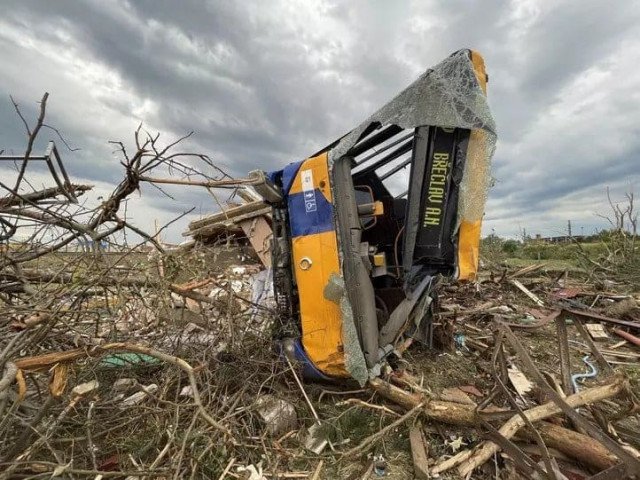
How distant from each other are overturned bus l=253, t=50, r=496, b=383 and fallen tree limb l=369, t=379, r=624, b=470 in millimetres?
311

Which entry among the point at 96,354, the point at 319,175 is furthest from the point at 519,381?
the point at 96,354

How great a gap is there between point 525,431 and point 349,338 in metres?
1.35

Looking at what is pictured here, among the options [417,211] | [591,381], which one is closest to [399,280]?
[417,211]

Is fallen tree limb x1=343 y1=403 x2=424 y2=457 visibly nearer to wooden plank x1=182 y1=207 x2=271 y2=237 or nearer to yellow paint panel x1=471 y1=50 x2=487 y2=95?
yellow paint panel x1=471 y1=50 x2=487 y2=95

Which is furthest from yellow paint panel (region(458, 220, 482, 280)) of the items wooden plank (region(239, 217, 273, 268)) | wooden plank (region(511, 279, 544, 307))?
wooden plank (region(239, 217, 273, 268))

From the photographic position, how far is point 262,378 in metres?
3.42

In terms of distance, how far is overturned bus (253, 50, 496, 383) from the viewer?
2.87 metres

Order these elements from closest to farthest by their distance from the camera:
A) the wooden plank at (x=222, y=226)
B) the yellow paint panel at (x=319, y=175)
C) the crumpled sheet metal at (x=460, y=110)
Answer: the crumpled sheet metal at (x=460, y=110) < the yellow paint panel at (x=319, y=175) < the wooden plank at (x=222, y=226)

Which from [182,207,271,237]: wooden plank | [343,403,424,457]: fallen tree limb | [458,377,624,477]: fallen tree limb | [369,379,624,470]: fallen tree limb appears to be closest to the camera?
[369,379,624,470]: fallen tree limb

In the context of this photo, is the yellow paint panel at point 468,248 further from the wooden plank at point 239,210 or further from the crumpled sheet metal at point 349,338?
the wooden plank at point 239,210

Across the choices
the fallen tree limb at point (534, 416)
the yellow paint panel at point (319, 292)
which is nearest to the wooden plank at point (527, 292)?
the fallen tree limb at point (534, 416)

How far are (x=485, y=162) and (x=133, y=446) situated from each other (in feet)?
10.5

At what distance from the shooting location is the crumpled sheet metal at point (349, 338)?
122 inches

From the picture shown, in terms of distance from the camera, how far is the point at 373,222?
11.5 ft
